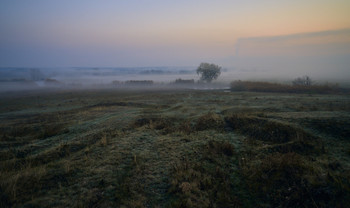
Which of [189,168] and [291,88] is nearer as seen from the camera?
[189,168]

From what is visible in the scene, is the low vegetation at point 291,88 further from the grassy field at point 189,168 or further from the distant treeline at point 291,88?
the grassy field at point 189,168

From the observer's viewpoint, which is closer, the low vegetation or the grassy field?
the grassy field

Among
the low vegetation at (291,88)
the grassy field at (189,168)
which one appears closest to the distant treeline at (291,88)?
the low vegetation at (291,88)

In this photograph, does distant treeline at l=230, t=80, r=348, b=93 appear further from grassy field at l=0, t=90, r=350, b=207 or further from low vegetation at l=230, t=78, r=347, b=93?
grassy field at l=0, t=90, r=350, b=207

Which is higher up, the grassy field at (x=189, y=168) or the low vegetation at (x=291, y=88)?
the low vegetation at (x=291, y=88)

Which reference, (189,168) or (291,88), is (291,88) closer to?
(291,88)

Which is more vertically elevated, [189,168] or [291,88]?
[291,88]

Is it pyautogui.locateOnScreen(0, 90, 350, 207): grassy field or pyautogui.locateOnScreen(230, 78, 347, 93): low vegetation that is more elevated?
pyautogui.locateOnScreen(230, 78, 347, 93): low vegetation

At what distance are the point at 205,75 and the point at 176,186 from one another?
3510 inches

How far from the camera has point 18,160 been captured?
366 inches

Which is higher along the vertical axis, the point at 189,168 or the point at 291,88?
the point at 291,88

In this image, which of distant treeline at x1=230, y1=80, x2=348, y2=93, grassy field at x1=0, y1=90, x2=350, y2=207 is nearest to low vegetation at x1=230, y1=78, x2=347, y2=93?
distant treeline at x1=230, y1=80, x2=348, y2=93

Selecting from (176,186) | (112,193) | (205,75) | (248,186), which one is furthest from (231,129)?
(205,75)

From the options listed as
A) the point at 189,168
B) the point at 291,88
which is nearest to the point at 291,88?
the point at 291,88
